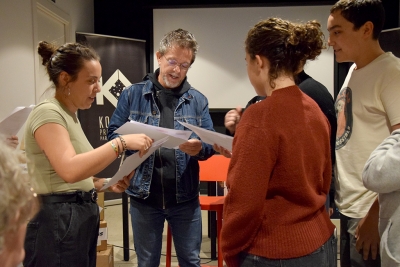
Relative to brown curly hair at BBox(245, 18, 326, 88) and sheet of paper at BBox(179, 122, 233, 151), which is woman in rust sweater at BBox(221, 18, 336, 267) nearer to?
brown curly hair at BBox(245, 18, 326, 88)

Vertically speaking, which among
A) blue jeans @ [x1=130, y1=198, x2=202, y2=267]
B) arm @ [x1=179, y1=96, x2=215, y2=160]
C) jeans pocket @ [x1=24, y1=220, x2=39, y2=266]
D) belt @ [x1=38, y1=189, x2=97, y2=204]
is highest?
arm @ [x1=179, y1=96, x2=215, y2=160]

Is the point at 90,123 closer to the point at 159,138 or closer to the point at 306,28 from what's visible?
the point at 159,138

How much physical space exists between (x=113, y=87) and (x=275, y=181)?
4325mm

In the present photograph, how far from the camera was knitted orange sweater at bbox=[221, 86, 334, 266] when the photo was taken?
107cm

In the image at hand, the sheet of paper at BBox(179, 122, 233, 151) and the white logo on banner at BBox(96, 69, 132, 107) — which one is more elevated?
the white logo on banner at BBox(96, 69, 132, 107)

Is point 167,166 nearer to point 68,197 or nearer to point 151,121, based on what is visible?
point 151,121

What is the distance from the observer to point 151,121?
1.94m

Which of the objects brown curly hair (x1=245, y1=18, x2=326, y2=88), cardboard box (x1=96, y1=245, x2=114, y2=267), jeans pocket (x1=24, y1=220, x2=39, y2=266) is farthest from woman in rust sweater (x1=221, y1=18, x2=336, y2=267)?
cardboard box (x1=96, y1=245, x2=114, y2=267)

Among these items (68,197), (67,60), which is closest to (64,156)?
(68,197)

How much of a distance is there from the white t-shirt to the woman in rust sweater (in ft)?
1.34

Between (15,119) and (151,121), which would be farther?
(151,121)

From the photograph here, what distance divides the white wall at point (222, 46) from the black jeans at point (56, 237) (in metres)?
4.11

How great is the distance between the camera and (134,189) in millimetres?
1896

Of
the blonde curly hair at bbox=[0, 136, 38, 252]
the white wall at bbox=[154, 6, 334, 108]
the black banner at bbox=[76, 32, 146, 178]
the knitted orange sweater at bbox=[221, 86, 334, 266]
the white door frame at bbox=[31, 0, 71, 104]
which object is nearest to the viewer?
the blonde curly hair at bbox=[0, 136, 38, 252]
